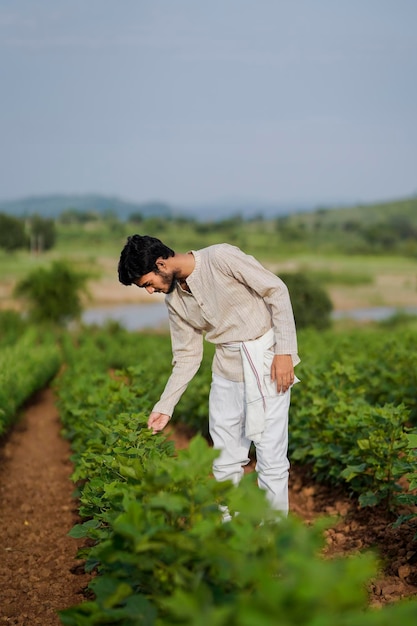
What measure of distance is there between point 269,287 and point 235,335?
15.4 inches

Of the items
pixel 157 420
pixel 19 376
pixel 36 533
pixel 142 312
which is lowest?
pixel 142 312

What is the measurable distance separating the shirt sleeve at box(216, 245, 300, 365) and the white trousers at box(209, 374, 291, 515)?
0.33 metres

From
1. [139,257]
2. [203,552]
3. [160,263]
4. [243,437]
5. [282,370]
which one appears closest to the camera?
[203,552]

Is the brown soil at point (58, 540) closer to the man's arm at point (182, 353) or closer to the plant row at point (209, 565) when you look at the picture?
the man's arm at point (182, 353)

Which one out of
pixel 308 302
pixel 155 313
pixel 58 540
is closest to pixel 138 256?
pixel 58 540

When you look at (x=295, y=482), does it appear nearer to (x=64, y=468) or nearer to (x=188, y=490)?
(x=64, y=468)

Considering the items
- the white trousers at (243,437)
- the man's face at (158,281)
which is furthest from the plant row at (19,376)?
the man's face at (158,281)

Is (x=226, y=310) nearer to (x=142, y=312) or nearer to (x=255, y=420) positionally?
(x=255, y=420)

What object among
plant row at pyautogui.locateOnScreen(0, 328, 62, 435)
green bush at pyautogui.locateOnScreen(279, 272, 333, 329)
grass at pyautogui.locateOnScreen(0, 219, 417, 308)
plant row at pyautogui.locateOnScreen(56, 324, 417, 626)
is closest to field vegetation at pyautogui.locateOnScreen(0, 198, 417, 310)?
grass at pyautogui.locateOnScreen(0, 219, 417, 308)

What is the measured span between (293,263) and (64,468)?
67359 millimetres

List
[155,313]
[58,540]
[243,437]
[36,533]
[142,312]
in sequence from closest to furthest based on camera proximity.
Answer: [243,437] → [58,540] → [36,533] → [155,313] → [142,312]

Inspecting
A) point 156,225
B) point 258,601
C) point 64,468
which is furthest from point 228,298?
point 156,225

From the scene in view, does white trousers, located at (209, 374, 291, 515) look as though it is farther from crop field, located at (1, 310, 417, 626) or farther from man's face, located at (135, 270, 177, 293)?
man's face, located at (135, 270, 177, 293)

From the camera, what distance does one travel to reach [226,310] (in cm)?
486
